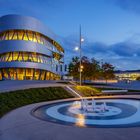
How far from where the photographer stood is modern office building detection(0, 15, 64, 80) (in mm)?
58469

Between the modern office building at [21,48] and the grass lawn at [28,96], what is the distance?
31597 millimetres

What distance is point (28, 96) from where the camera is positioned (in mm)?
23766

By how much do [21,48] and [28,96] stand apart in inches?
1443

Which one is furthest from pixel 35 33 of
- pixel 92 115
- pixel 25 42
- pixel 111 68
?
pixel 92 115

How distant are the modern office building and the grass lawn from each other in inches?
1244

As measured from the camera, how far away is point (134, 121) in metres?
14.0

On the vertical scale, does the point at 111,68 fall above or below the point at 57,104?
above

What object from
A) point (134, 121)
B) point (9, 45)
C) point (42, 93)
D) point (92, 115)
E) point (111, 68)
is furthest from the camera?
point (111, 68)

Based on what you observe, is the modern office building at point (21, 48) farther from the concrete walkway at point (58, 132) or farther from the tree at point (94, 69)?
the concrete walkway at point (58, 132)

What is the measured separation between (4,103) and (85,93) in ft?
46.3

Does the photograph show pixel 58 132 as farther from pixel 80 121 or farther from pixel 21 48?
pixel 21 48

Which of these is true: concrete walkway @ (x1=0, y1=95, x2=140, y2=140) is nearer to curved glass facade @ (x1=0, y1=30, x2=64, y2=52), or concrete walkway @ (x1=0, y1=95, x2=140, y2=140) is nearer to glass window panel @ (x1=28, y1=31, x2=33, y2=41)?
curved glass facade @ (x1=0, y1=30, x2=64, y2=52)

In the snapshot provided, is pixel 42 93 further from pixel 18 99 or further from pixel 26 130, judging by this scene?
pixel 26 130

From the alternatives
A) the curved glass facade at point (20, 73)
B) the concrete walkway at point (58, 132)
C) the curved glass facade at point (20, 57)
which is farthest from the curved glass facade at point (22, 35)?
the concrete walkway at point (58, 132)
